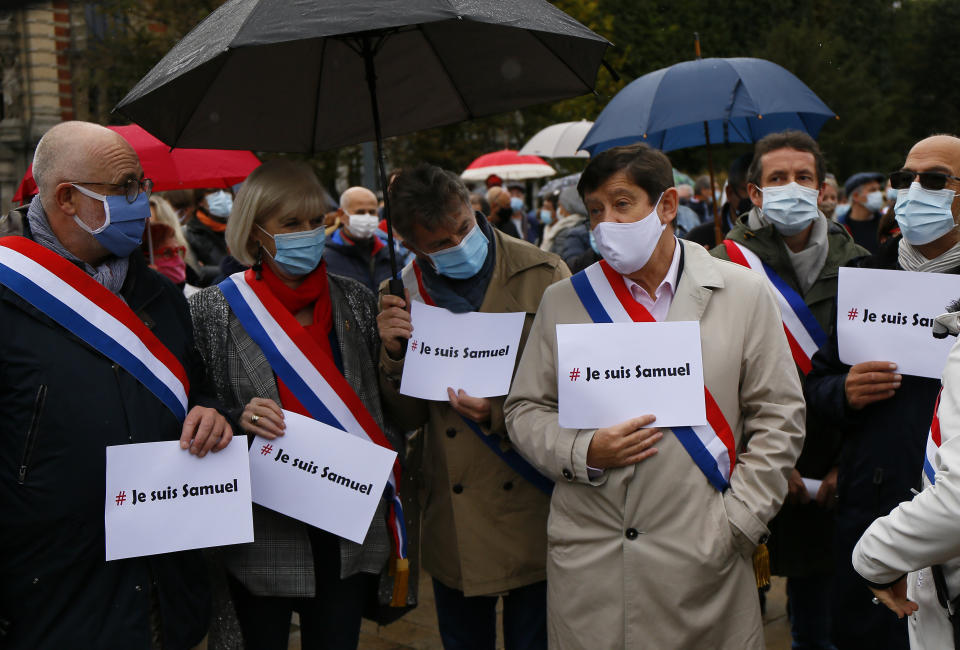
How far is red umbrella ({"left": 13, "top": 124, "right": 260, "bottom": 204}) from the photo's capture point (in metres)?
4.64

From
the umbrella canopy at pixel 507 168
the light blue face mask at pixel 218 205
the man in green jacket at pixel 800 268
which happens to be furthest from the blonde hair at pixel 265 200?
the umbrella canopy at pixel 507 168

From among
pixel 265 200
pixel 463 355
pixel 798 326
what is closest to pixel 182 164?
pixel 265 200

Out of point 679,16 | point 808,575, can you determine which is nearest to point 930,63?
point 679,16

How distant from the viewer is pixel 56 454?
99.2 inches

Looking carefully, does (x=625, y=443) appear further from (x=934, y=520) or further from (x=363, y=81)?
(x=363, y=81)

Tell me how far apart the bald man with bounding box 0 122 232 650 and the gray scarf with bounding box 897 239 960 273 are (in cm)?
227

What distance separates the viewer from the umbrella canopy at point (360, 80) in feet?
9.96

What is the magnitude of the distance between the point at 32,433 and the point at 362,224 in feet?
15.3

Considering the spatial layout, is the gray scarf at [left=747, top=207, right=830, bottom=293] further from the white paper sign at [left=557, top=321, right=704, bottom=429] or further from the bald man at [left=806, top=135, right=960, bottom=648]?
the white paper sign at [left=557, top=321, right=704, bottom=429]

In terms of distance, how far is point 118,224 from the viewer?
8.94 ft

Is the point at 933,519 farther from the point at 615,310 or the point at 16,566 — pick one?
the point at 16,566

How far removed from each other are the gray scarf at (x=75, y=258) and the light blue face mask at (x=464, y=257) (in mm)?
1053

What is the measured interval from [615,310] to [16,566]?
1843 millimetres

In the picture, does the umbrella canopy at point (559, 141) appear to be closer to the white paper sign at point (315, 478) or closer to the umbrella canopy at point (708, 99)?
the umbrella canopy at point (708, 99)
